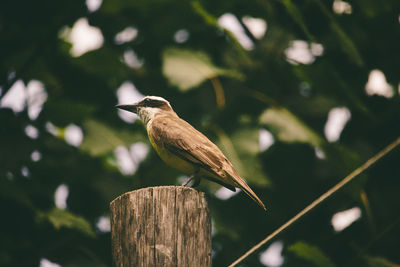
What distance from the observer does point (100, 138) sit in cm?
580

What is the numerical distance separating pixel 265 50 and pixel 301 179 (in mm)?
1558

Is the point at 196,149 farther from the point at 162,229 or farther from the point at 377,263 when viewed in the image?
the point at 377,263

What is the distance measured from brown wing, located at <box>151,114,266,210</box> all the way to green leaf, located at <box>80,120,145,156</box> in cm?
55

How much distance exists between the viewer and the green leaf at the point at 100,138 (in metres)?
5.70

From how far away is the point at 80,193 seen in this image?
6605 millimetres

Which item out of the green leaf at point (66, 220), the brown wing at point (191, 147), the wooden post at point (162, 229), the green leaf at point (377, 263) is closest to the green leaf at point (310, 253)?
the green leaf at point (377, 263)

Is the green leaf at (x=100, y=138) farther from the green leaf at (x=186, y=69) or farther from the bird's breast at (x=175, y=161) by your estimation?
the green leaf at (x=186, y=69)

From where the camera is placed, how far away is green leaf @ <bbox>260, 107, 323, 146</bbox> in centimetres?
522

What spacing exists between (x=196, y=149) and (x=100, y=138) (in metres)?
1.24

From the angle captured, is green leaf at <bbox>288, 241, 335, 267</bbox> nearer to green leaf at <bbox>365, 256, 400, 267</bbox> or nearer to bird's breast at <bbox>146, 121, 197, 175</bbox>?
green leaf at <bbox>365, 256, 400, 267</bbox>

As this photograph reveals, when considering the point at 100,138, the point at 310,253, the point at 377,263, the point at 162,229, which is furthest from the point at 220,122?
the point at 162,229

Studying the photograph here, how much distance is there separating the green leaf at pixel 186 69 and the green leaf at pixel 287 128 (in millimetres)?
722

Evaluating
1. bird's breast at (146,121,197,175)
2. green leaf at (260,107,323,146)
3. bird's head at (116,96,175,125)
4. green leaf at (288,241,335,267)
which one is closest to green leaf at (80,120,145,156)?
bird's head at (116,96,175,125)

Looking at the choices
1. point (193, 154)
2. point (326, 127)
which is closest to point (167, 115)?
point (193, 154)
